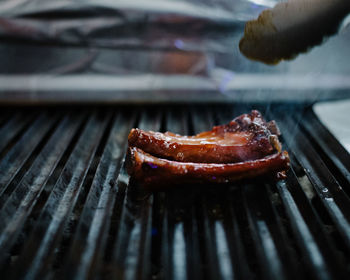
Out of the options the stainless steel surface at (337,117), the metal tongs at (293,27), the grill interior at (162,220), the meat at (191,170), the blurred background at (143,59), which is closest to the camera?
the grill interior at (162,220)

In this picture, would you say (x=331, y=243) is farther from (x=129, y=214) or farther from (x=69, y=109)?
(x=69, y=109)

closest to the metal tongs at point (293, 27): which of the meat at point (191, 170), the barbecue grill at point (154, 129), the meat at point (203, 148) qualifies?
the barbecue grill at point (154, 129)

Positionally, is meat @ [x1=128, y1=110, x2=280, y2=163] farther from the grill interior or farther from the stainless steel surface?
the stainless steel surface

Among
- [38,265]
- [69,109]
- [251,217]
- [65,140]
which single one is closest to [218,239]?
[251,217]

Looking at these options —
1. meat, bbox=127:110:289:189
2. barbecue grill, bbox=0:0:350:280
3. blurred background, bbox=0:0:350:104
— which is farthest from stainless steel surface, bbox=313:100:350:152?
meat, bbox=127:110:289:189

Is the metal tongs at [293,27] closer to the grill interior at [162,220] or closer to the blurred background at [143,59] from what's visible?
the blurred background at [143,59]

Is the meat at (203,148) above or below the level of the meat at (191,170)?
above

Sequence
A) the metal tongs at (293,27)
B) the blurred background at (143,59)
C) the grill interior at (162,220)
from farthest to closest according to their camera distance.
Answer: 1. the blurred background at (143,59)
2. the metal tongs at (293,27)
3. the grill interior at (162,220)
